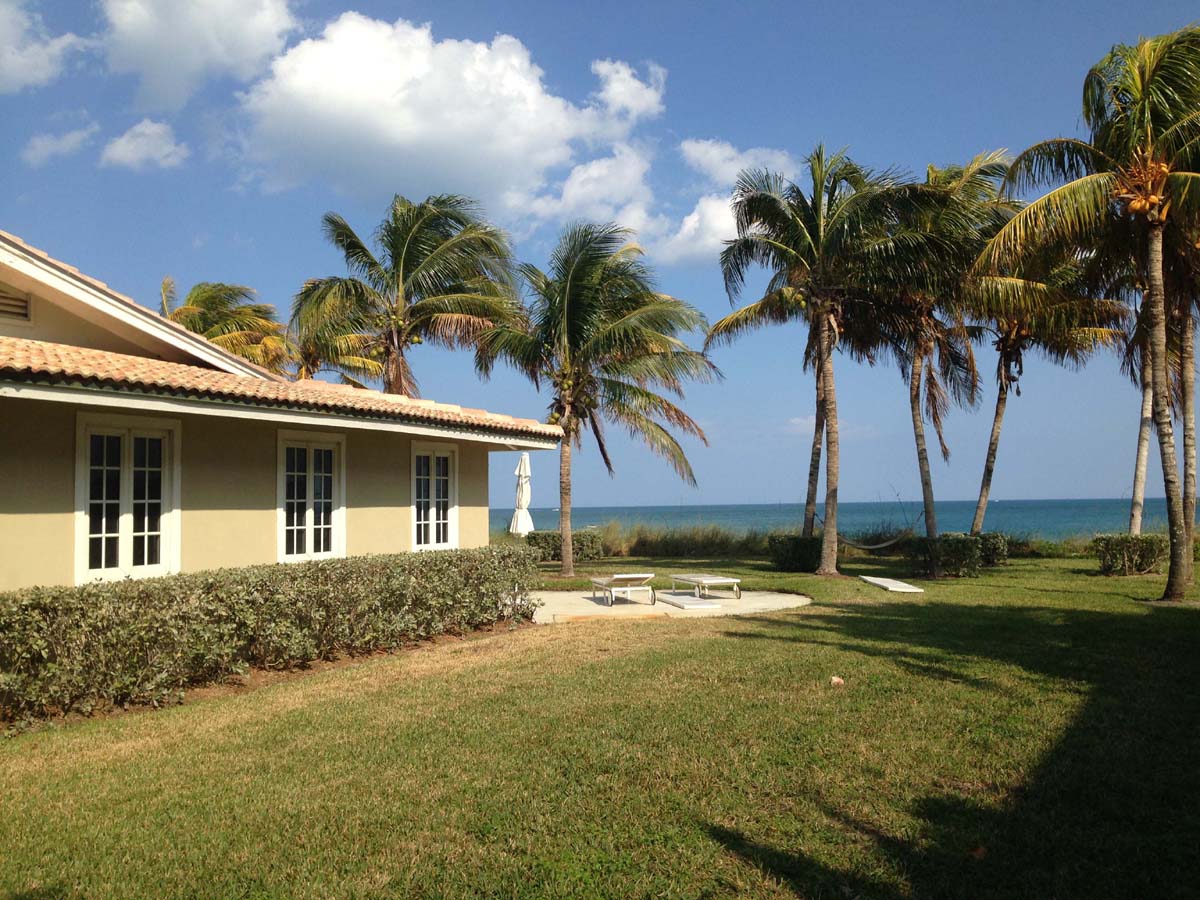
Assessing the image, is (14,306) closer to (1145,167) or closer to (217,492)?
(217,492)

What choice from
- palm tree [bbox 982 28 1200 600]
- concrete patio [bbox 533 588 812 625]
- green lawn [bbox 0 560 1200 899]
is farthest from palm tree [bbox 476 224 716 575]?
green lawn [bbox 0 560 1200 899]

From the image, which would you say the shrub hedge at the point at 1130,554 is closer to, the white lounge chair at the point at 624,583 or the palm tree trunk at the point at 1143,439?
the palm tree trunk at the point at 1143,439

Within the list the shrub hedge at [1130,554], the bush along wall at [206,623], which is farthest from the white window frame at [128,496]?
the shrub hedge at [1130,554]

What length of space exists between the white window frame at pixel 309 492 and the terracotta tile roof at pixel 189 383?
0.67 metres

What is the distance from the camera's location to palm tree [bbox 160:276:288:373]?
27.0 meters

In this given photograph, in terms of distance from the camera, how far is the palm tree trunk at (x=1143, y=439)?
20.8m

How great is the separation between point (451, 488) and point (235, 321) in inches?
720

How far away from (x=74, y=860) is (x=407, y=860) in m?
1.74

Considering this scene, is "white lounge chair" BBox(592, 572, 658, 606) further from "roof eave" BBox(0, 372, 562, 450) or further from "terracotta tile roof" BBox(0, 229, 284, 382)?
"terracotta tile roof" BBox(0, 229, 284, 382)

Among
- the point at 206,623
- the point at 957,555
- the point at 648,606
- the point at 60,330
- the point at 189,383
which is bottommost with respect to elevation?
the point at 648,606

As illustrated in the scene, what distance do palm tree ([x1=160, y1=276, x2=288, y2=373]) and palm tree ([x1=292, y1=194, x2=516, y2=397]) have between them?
675cm

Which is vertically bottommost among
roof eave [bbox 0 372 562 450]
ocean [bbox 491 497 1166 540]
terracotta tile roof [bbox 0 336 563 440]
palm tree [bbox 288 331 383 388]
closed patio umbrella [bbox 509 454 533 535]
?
ocean [bbox 491 497 1166 540]

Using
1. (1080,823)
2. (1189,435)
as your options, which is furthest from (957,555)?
(1080,823)

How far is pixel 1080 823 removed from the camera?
182 inches
